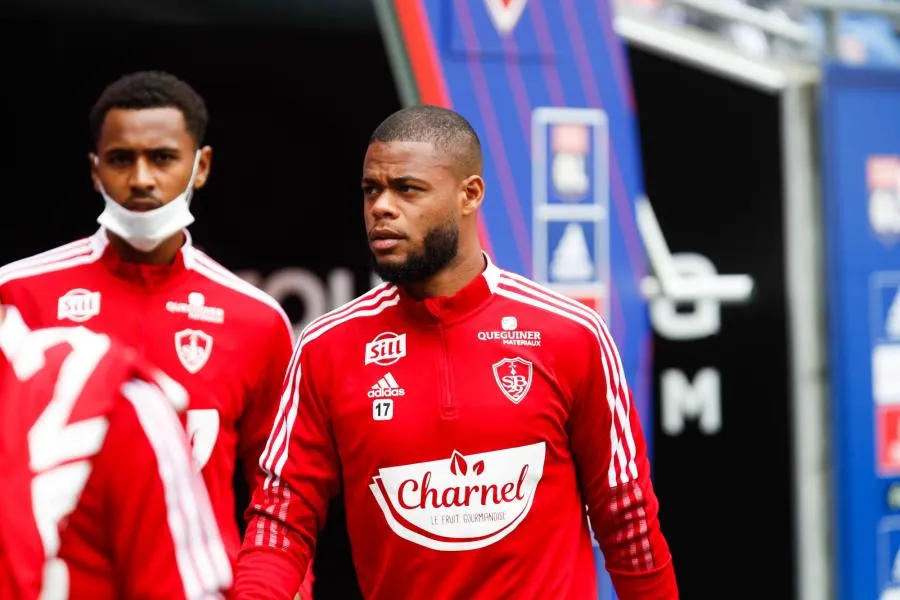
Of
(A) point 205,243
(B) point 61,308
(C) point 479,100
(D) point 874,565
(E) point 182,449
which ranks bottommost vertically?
(D) point 874,565

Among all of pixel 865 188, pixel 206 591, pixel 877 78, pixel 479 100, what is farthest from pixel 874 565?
pixel 206 591

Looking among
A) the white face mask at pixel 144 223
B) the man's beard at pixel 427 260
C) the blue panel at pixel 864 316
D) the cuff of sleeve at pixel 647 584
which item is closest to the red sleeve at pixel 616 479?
A: the cuff of sleeve at pixel 647 584

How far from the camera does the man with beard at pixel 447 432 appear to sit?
272 cm

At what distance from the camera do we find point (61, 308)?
3309 millimetres

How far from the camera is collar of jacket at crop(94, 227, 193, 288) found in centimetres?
337

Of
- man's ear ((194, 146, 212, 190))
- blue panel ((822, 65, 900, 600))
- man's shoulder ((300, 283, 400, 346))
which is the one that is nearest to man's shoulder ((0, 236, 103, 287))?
man's ear ((194, 146, 212, 190))

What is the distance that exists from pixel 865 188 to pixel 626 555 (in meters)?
2.59

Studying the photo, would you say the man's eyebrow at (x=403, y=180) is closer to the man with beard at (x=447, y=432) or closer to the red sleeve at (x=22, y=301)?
the man with beard at (x=447, y=432)

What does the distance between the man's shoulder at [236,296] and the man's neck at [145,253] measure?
0.06 m

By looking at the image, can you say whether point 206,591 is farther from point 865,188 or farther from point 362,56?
point 865,188

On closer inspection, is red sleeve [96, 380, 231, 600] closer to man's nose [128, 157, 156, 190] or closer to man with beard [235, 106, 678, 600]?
man with beard [235, 106, 678, 600]

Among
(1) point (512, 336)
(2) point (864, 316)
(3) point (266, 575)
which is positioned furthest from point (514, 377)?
(2) point (864, 316)

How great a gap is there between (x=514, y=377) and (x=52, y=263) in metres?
1.25

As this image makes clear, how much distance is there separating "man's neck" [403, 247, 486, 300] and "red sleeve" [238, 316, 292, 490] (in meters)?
0.68
